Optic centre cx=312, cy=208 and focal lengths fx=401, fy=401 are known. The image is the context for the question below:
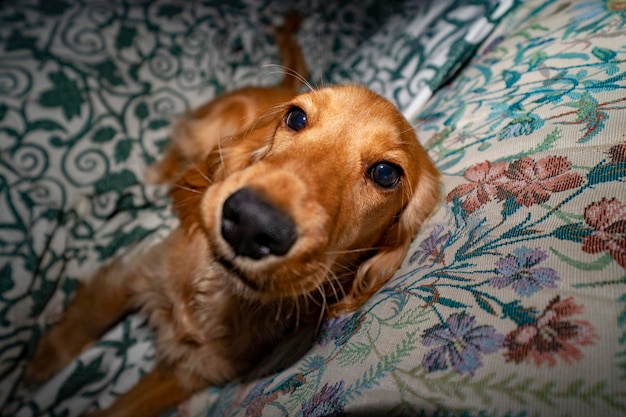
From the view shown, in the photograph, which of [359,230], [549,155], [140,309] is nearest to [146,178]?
[140,309]

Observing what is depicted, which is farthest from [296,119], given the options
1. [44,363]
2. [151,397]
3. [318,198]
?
[44,363]

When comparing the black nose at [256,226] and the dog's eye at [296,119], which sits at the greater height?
the dog's eye at [296,119]

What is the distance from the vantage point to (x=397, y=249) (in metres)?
1.21

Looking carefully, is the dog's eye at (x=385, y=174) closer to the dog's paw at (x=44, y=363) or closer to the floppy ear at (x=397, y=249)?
the floppy ear at (x=397, y=249)

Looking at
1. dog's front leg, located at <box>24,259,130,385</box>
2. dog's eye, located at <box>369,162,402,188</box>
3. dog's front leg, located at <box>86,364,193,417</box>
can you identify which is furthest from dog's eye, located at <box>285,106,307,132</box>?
dog's front leg, located at <box>86,364,193,417</box>

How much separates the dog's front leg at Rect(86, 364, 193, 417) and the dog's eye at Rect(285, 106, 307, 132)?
3.65 ft

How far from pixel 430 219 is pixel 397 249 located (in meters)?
0.13

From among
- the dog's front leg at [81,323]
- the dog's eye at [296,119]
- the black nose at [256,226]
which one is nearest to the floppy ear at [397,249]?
the dog's eye at [296,119]

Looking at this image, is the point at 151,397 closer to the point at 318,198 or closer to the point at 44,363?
the point at 44,363

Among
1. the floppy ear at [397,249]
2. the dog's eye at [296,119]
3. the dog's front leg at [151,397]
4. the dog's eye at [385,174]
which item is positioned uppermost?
the dog's eye at [296,119]

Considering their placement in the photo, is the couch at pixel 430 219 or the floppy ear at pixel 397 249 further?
the floppy ear at pixel 397 249

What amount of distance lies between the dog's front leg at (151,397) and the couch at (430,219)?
0.05m

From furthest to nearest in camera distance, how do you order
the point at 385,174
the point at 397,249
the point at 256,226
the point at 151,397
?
the point at 151,397 < the point at 397,249 < the point at 385,174 < the point at 256,226

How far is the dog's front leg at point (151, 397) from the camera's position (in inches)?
59.0
